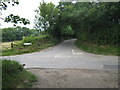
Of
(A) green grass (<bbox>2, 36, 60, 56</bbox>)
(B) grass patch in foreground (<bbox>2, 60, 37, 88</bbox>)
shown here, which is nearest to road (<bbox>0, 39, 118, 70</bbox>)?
(B) grass patch in foreground (<bbox>2, 60, 37, 88</bbox>)

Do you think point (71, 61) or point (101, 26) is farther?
point (101, 26)

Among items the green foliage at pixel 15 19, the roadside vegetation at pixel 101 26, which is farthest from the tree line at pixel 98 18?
the green foliage at pixel 15 19

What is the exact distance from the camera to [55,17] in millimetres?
19625

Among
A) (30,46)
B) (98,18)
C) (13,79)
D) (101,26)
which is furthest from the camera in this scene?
(30,46)

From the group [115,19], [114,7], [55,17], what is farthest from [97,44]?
[55,17]

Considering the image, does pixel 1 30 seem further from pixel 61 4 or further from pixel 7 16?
pixel 61 4

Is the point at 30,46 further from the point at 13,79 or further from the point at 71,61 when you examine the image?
the point at 13,79

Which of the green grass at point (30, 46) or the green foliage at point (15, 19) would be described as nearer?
the green foliage at point (15, 19)

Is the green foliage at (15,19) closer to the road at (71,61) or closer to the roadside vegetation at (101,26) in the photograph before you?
the road at (71,61)

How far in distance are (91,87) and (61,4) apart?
1984 cm

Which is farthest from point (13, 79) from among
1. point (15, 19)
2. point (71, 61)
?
point (71, 61)

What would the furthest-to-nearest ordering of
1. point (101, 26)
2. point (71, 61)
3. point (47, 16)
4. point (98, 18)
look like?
1. point (47, 16)
2. point (101, 26)
3. point (98, 18)
4. point (71, 61)

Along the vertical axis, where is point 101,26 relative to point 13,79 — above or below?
above

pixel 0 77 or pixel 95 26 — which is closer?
pixel 0 77
